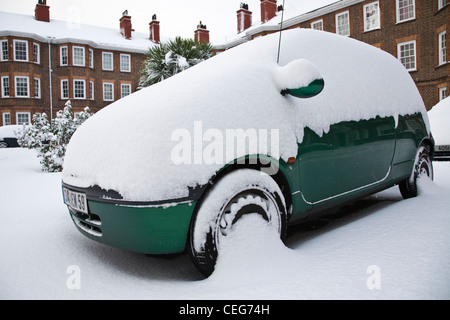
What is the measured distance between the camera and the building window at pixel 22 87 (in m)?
25.9

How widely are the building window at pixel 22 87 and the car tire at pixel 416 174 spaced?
2871cm

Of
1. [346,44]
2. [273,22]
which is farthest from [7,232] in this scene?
[273,22]

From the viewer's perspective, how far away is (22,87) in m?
26.0

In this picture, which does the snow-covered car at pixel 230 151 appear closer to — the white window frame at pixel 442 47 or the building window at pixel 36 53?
the white window frame at pixel 442 47

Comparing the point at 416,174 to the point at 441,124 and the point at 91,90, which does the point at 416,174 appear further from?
the point at 91,90

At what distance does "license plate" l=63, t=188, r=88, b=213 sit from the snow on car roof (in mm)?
28750

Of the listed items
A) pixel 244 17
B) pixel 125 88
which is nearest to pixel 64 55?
pixel 125 88

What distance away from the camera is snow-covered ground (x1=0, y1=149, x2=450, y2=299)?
5.52ft

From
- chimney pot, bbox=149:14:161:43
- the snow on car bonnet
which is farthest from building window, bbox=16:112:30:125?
the snow on car bonnet

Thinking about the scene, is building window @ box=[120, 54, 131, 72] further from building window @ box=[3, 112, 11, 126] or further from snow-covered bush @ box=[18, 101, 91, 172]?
snow-covered bush @ box=[18, 101, 91, 172]

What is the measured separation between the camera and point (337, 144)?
8.23ft

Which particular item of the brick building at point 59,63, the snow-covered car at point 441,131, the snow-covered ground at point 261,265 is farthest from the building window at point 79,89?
the snow-covered ground at point 261,265

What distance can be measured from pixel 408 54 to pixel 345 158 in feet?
60.5

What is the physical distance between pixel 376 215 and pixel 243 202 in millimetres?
1595
